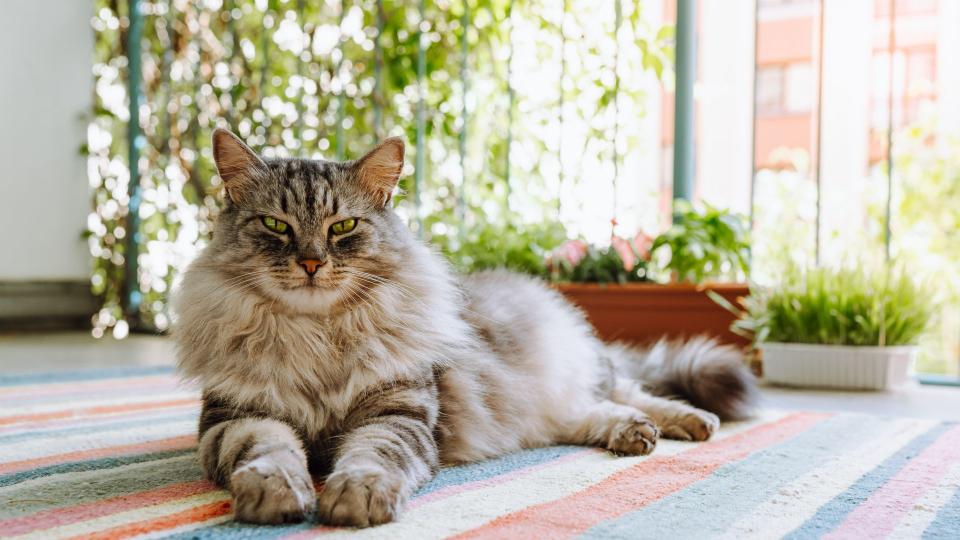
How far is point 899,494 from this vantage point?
4.03 ft

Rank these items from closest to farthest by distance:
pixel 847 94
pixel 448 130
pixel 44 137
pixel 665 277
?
pixel 665 277 < pixel 448 130 < pixel 44 137 < pixel 847 94

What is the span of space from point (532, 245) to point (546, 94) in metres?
0.75

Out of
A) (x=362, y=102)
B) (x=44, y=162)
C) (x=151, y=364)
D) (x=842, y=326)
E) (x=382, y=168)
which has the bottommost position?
(x=151, y=364)

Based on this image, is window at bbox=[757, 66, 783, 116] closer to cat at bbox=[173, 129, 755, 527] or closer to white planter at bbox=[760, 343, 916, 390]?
white planter at bbox=[760, 343, 916, 390]

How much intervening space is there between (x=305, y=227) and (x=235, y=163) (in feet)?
0.69

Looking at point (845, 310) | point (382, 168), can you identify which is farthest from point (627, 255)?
point (382, 168)

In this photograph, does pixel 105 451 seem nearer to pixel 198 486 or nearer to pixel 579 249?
pixel 198 486

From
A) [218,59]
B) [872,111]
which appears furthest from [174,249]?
[872,111]

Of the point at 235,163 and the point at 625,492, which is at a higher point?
the point at 235,163

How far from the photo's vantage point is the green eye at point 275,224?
4.43 ft

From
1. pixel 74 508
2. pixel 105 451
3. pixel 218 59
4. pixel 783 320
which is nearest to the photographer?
pixel 74 508

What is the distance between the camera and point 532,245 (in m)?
3.14

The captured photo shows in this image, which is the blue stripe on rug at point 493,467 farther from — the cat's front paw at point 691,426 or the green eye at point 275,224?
the green eye at point 275,224

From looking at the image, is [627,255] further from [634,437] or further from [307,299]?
[307,299]
